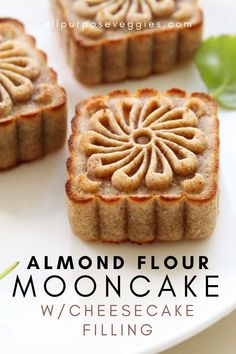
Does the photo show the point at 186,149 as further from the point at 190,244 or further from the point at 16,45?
the point at 16,45

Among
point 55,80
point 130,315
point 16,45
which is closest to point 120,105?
point 55,80

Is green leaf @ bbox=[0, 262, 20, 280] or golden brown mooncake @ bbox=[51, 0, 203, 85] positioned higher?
golden brown mooncake @ bbox=[51, 0, 203, 85]

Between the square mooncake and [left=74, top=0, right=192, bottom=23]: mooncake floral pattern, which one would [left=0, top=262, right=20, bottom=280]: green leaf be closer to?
the square mooncake

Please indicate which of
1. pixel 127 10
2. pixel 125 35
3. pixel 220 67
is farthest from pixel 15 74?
pixel 220 67

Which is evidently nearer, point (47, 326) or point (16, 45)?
point (47, 326)

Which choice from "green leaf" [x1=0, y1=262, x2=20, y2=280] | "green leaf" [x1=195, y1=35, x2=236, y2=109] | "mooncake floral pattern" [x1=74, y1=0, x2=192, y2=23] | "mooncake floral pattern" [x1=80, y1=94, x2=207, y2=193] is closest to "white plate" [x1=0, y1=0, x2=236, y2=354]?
"green leaf" [x1=0, y1=262, x2=20, y2=280]

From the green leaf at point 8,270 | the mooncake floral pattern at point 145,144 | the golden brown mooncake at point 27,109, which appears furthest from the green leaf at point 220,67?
the green leaf at point 8,270

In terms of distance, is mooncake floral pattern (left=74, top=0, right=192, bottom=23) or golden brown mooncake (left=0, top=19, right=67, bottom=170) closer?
golden brown mooncake (left=0, top=19, right=67, bottom=170)
